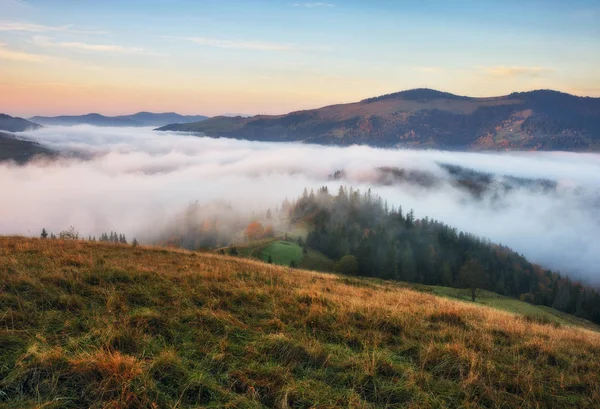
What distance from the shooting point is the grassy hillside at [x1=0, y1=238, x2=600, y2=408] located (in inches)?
217

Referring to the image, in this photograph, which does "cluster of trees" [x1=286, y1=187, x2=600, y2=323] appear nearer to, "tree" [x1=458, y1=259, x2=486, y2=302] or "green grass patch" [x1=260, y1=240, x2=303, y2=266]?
"tree" [x1=458, y1=259, x2=486, y2=302]

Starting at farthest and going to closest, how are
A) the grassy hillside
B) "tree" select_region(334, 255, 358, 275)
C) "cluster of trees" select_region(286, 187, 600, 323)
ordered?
1. "cluster of trees" select_region(286, 187, 600, 323)
2. "tree" select_region(334, 255, 358, 275)
3. the grassy hillside

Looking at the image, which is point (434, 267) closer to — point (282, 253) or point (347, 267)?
point (347, 267)

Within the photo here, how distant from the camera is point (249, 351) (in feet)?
23.2

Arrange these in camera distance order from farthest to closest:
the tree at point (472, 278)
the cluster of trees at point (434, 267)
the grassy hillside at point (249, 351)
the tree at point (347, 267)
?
the cluster of trees at point (434, 267), the tree at point (347, 267), the tree at point (472, 278), the grassy hillside at point (249, 351)

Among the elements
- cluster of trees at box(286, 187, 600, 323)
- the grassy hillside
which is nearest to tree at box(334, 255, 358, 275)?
cluster of trees at box(286, 187, 600, 323)

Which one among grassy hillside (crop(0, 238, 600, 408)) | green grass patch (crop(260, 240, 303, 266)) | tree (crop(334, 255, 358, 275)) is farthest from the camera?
green grass patch (crop(260, 240, 303, 266))

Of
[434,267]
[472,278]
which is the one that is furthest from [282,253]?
[434,267]

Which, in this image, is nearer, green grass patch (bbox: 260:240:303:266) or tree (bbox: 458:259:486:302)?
tree (bbox: 458:259:486:302)

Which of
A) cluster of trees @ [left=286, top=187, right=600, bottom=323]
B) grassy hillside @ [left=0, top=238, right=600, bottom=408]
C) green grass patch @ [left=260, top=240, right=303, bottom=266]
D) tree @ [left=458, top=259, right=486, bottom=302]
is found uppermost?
grassy hillside @ [left=0, top=238, right=600, bottom=408]

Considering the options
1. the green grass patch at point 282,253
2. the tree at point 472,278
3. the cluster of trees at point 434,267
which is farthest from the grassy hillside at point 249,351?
the green grass patch at point 282,253

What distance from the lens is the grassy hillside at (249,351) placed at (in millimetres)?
5520

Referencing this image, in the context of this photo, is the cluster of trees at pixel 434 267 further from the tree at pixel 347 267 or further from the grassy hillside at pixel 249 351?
the grassy hillside at pixel 249 351

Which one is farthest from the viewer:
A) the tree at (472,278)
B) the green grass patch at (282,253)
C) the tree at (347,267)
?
the green grass patch at (282,253)
